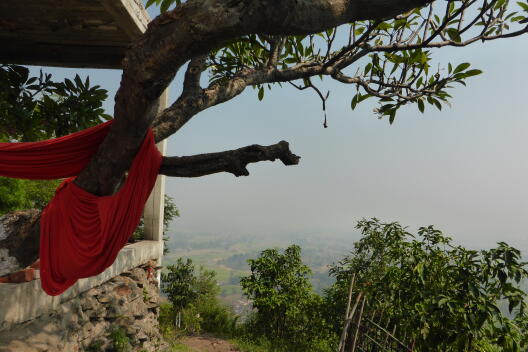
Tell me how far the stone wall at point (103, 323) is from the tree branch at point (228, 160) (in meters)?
1.90

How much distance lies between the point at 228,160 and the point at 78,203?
873 millimetres

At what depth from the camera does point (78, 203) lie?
6.58ft

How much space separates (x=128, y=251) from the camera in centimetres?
464

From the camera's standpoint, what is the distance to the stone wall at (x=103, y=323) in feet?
9.74

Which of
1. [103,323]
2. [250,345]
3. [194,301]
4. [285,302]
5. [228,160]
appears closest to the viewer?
[228,160]

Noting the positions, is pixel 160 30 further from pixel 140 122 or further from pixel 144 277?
pixel 144 277

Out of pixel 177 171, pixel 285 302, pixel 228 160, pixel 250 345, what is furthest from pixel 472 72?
pixel 250 345

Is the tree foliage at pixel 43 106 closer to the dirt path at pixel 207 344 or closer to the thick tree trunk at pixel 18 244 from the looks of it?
the thick tree trunk at pixel 18 244

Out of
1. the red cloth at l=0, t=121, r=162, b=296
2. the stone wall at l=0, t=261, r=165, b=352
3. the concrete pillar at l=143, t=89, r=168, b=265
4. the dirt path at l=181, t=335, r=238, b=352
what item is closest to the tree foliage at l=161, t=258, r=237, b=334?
the dirt path at l=181, t=335, r=238, b=352

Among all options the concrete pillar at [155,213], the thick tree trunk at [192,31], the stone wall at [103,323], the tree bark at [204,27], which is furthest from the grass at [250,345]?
the tree bark at [204,27]

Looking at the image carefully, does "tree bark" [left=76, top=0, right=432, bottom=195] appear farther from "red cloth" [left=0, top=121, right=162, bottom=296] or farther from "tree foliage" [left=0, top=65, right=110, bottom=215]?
"tree foliage" [left=0, top=65, right=110, bottom=215]

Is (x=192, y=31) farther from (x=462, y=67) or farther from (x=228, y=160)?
(x=462, y=67)

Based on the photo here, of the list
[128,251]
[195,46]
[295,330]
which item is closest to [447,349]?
[128,251]

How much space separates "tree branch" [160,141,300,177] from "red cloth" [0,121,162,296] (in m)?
0.10
